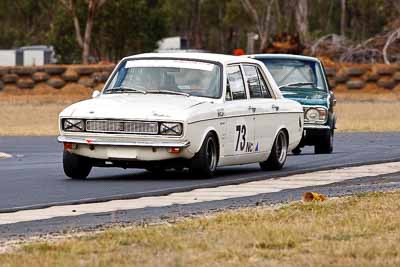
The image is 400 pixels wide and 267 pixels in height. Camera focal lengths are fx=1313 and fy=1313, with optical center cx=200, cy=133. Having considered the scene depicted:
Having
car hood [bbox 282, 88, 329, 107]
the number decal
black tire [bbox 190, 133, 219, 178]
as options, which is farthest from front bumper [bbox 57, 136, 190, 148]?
car hood [bbox 282, 88, 329, 107]

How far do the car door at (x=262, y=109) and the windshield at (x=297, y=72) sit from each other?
15.1ft

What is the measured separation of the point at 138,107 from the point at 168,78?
122cm

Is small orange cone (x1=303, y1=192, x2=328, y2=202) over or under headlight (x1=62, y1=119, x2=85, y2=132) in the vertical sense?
under

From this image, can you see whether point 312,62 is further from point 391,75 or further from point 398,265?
point 391,75

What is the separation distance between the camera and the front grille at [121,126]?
14781mm

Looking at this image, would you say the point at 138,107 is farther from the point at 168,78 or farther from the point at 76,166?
the point at 168,78

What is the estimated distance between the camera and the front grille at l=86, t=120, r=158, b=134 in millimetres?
14781

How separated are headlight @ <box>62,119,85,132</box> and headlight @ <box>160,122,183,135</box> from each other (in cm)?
94

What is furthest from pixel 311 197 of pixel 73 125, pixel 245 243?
pixel 73 125

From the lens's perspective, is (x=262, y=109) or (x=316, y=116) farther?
(x=316, y=116)

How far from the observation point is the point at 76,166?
50.6 ft

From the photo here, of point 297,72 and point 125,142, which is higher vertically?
point 297,72

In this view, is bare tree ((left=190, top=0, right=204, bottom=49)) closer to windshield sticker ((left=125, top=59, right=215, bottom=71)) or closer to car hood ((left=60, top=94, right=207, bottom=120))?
windshield sticker ((left=125, top=59, right=215, bottom=71))

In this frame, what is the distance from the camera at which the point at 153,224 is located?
1075 centimetres
